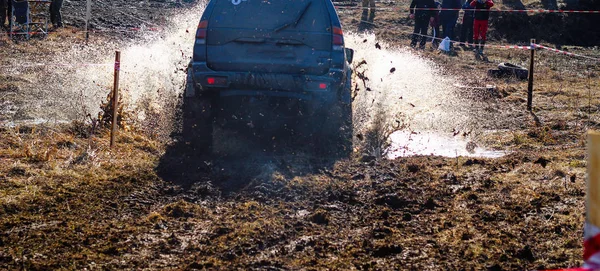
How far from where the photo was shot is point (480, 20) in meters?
19.1

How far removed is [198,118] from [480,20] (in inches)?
442

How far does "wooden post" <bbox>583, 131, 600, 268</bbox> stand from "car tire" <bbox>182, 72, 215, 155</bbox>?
6.50m

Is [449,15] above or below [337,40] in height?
Result: above

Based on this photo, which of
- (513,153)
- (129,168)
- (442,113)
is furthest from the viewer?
(442,113)

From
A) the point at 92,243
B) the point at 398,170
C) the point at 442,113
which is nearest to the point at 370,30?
the point at 442,113

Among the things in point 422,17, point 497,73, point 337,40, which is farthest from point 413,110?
point 422,17

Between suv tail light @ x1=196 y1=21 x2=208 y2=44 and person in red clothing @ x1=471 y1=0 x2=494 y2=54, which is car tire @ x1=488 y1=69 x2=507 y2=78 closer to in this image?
person in red clothing @ x1=471 y1=0 x2=494 y2=54

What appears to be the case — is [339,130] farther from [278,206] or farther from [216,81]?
[278,206]

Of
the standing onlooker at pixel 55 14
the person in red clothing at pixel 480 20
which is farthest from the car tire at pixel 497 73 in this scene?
the standing onlooker at pixel 55 14

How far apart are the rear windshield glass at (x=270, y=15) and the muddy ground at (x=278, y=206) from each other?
1.50m

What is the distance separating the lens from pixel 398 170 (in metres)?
7.78

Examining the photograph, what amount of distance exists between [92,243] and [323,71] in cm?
455

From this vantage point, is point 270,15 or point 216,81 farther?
point 270,15

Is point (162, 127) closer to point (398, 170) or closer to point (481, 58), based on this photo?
point (398, 170)
